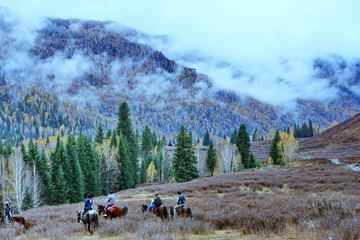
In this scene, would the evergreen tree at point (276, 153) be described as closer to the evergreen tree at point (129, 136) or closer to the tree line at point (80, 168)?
the tree line at point (80, 168)

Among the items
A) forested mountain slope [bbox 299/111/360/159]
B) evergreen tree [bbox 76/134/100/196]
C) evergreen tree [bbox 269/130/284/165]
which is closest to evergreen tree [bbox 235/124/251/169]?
evergreen tree [bbox 269/130/284/165]

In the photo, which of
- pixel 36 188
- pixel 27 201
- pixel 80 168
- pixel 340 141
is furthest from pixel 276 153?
pixel 27 201

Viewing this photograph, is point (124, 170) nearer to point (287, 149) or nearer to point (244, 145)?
point (244, 145)

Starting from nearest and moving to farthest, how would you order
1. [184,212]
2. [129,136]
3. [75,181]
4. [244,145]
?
1. [184,212]
2. [75,181]
3. [244,145]
4. [129,136]

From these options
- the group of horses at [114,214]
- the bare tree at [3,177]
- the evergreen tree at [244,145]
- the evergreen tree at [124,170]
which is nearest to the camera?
the group of horses at [114,214]

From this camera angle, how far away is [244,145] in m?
84.1

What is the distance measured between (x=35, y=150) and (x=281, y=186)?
3762 cm

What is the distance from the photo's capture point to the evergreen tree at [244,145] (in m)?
83.9

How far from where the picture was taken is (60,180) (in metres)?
53.1

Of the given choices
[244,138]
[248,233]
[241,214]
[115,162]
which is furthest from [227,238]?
[244,138]

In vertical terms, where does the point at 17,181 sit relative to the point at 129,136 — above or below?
below

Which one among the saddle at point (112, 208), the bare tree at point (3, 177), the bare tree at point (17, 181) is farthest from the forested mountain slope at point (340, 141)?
the saddle at point (112, 208)

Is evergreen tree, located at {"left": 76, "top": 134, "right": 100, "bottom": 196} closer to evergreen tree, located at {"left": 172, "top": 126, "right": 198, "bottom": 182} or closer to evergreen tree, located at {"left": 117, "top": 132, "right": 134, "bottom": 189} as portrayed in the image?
evergreen tree, located at {"left": 117, "top": 132, "right": 134, "bottom": 189}

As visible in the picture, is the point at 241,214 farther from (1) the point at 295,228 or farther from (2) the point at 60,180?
(2) the point at 60,180
